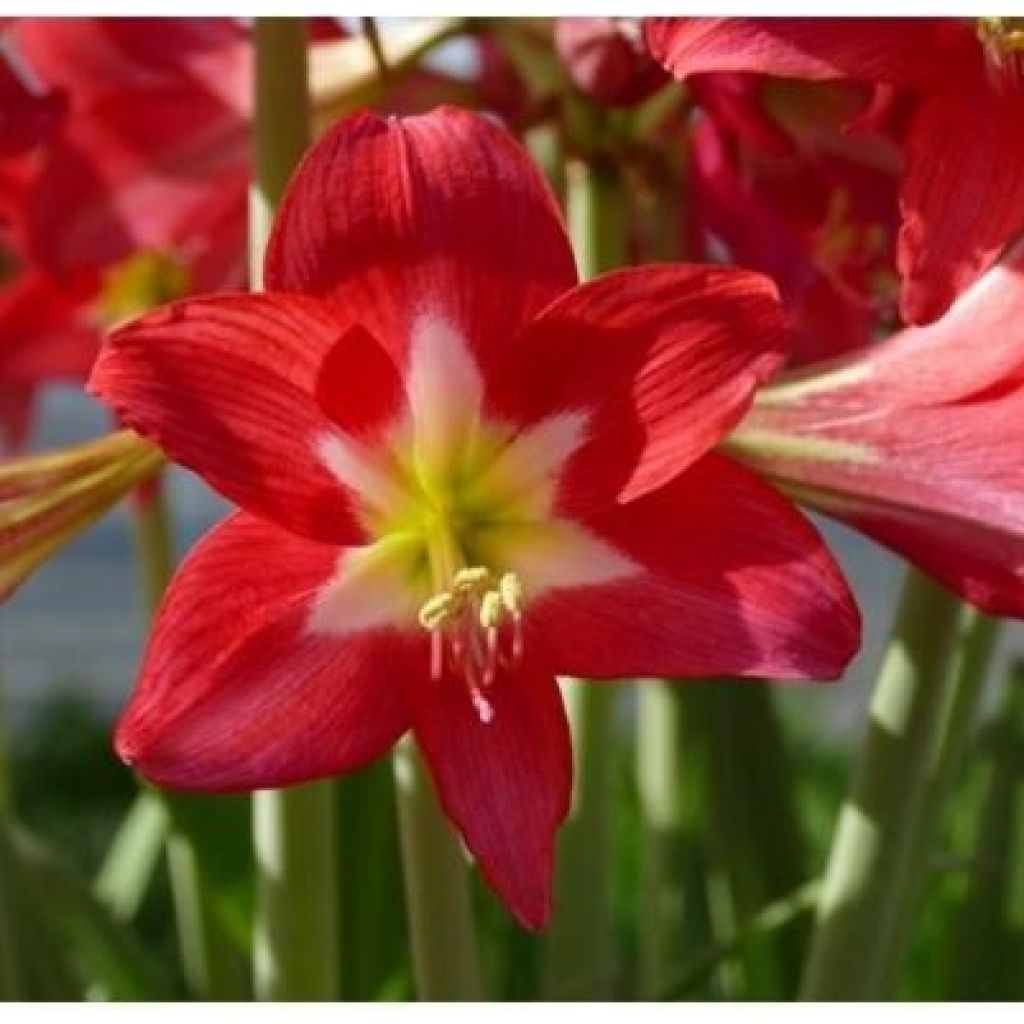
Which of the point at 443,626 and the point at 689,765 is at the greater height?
the point at 443,626

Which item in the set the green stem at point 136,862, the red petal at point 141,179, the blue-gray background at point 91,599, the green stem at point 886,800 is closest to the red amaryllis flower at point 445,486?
the green stem at point 886,800

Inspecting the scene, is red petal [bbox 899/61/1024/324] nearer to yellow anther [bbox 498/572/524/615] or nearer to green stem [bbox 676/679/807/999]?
yellow anther [bbox 498/572/524/615]

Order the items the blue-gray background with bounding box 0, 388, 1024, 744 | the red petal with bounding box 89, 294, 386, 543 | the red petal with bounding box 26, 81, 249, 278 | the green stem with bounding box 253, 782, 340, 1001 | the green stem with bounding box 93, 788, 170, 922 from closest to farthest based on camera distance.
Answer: the red petal with bounding box 89, 294, 386, 543 → the green stem with bounding box 253, 782, 340, 1001 → the red petal with bounding box 26, 81, 249, 278 → the green stem with bounding box 93, 788, 170, 922 → the blue-gray background with bounding box 0, 388, 1024, 744

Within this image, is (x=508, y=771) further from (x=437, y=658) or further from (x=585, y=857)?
(x=585, y=857)

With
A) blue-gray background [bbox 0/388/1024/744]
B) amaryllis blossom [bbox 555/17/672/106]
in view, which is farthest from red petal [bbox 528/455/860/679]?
blue-gray background [bbox 0/388/1024/744]

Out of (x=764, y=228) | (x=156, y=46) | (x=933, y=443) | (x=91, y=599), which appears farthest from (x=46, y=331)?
(x=91, y=599)

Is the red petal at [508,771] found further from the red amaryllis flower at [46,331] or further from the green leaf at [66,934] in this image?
the red amaryllis flower at [46,331]
